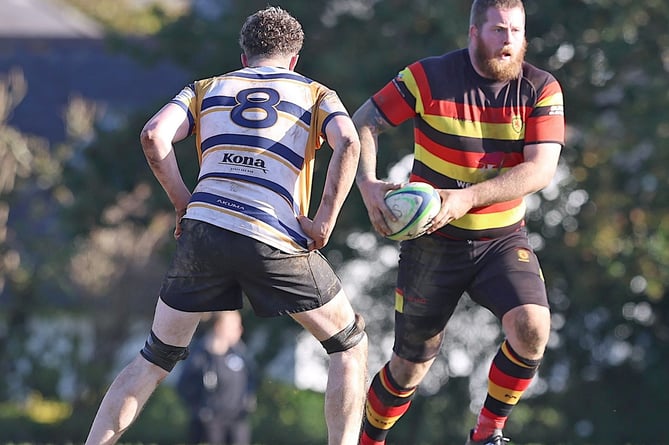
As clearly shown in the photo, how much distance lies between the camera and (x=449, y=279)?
6477 mm

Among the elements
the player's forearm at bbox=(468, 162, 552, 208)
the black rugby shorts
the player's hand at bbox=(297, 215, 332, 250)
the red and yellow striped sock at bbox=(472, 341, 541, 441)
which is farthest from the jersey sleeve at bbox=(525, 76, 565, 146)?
the player's hand at bbox=(297, 215, 332, 250)

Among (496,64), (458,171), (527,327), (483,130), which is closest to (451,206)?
(458,171)

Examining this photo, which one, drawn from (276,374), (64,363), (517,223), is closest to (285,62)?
(517,223)

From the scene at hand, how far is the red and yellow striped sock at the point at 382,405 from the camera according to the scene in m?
6.72

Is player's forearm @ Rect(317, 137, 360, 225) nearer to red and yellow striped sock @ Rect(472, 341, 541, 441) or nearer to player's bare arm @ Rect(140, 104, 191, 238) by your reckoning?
player's bare arm @ Rect(140, 104, 191, 238)

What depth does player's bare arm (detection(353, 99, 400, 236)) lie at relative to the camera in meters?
5.96

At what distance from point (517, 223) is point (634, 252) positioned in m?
7.42

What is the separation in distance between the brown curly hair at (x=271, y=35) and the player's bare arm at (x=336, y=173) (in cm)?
52

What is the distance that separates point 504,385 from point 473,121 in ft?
4.47

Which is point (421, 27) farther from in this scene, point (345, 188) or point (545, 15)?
point (345, 188)

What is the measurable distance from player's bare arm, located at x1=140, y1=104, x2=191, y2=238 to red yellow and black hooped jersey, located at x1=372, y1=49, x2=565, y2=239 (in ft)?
4.14

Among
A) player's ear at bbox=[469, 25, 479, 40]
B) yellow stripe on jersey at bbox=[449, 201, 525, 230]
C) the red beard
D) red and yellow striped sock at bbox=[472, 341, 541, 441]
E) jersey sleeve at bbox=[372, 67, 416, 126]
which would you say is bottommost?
red and yellow striped sock at bbox=[472, 341, 541, 441]

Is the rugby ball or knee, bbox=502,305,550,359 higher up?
the rugby ball

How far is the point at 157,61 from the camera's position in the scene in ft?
50.5
